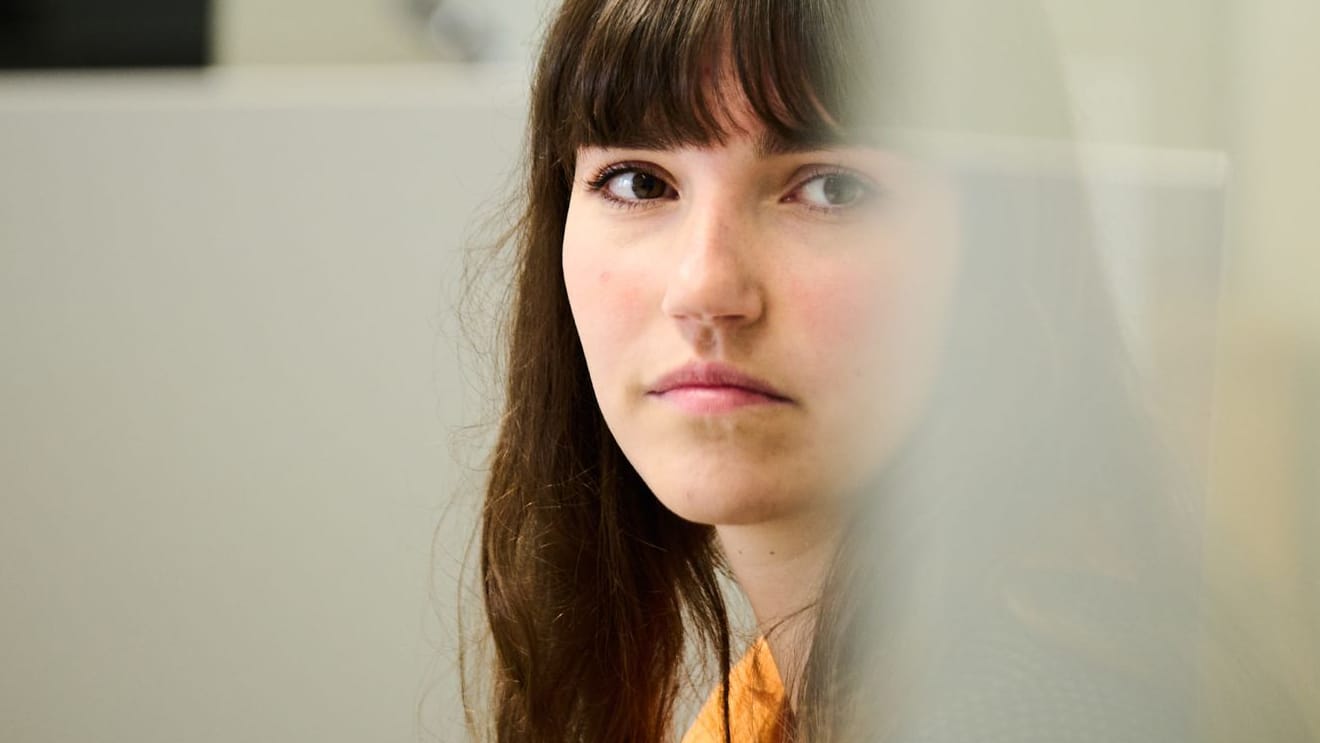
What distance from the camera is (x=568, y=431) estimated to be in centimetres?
83

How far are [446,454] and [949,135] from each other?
676 mm

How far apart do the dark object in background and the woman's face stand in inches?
23.7

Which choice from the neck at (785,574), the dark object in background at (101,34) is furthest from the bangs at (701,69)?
the dark object in background at (101,34)

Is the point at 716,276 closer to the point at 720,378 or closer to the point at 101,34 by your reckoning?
the point at 720,378

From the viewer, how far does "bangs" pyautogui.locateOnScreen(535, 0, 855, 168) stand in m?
0.54

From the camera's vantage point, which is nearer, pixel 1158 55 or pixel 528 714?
pixel 1158 55

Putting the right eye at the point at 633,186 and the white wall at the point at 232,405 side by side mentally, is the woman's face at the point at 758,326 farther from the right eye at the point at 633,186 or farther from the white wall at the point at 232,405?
the white wall at the point at 232,405

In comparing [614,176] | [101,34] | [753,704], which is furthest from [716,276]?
[101,34]

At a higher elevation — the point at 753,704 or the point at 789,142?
the point at 789,142

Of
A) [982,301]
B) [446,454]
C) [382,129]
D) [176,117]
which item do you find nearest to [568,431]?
[446,454]

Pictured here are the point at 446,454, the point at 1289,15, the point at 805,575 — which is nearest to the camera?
the point at 1289,15

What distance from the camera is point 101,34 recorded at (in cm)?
103

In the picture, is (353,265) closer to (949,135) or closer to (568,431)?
(568,431)

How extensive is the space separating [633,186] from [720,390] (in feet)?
0.44
